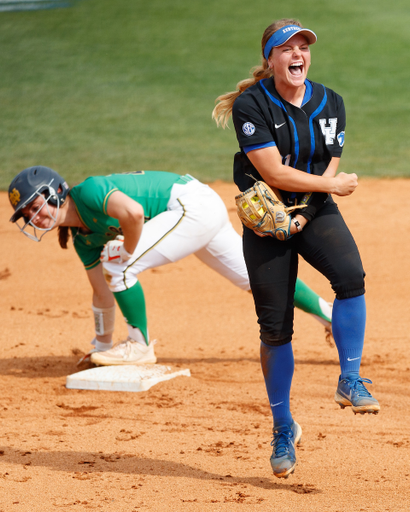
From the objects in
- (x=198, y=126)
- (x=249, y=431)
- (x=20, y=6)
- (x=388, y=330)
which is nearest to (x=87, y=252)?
(x=249, y=431)

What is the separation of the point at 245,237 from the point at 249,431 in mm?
1392

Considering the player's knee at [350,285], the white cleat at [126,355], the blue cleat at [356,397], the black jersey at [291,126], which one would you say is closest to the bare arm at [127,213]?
the white cleat at [126,355]

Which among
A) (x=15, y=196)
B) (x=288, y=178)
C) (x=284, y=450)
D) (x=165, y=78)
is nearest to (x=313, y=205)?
(x=288, y=178)

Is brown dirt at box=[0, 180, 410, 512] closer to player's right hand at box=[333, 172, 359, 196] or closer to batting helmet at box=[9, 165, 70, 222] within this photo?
batting helmet at box=[9, 165, 70, 222]

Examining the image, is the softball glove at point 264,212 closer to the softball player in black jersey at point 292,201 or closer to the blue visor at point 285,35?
the softball player in black jersey at point 292,201

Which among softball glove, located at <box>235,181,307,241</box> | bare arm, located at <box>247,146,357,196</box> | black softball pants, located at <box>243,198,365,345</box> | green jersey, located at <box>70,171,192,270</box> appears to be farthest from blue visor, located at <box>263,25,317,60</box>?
green jersey, located at <box>70,171,192,270</box>

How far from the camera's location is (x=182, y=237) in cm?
481

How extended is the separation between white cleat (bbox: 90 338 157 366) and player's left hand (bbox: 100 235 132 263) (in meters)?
0.77

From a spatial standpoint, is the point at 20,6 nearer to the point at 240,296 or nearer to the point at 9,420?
the point at 240,296

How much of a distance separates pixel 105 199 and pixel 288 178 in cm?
162

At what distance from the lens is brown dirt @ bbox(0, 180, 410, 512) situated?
3428 millimetres

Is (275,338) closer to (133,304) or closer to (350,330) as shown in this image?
(350,330)

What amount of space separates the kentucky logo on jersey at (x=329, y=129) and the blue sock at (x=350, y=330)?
791mm

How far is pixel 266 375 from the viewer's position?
3500mm
